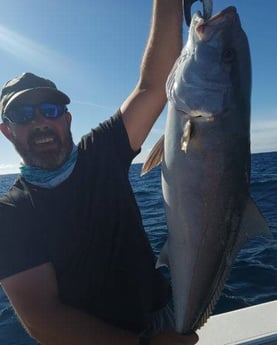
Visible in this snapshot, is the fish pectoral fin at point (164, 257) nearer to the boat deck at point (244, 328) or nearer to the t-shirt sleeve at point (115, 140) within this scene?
the t-shirt sleeve at point (115, 140)

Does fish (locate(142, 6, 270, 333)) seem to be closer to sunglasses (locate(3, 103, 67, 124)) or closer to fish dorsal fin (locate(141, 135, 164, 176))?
fish dorsal fin (locate(141, 135, 164, 176))

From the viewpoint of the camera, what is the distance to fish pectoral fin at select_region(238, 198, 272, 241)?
6.89 feet

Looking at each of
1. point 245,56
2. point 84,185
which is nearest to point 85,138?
point 84,185

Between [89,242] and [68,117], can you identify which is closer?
[89,242]

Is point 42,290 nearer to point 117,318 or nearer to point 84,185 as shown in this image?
point 117,318

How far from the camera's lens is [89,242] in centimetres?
265

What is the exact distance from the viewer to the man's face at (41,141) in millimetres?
2787

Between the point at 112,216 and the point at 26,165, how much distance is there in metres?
0.68

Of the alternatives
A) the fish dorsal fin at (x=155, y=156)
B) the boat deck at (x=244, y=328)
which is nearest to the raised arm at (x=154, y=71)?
the fish dorsal fin at (x=155, y=156)

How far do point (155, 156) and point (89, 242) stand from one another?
2.53 feet

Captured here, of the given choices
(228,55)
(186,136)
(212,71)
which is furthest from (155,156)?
(228,55)

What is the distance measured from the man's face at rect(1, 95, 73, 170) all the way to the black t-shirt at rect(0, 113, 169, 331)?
0.14 meters

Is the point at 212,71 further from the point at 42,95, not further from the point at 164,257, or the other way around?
the point at 42,95

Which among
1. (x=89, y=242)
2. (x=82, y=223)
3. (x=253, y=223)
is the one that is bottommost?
(x=89, y=242)
